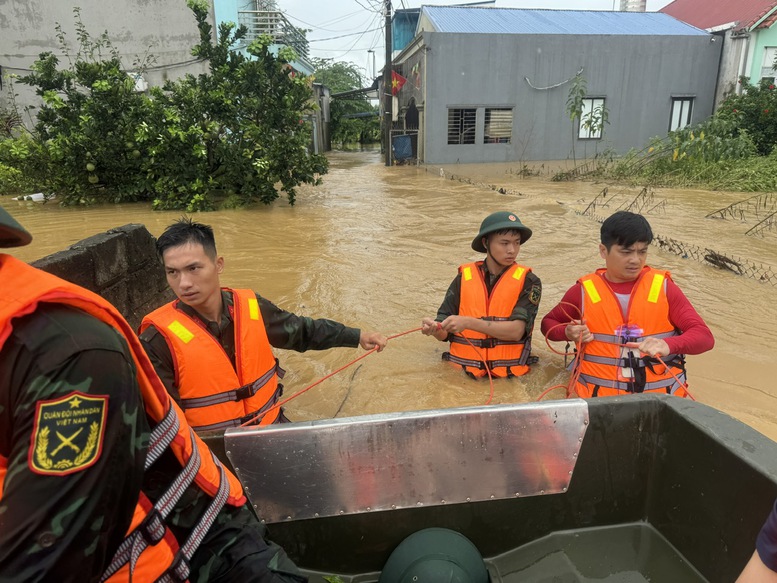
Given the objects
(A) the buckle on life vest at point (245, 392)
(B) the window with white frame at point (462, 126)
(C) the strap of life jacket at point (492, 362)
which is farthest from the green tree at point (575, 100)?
(A) the buckle on life vest at point (245, 392)

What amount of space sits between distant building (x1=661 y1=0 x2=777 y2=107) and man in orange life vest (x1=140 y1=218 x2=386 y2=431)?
67.1 feet

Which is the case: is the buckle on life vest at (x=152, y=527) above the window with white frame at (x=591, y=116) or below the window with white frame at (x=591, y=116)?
below

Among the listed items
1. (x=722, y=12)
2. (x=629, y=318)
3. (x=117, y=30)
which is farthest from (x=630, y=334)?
(x=722, y=12)

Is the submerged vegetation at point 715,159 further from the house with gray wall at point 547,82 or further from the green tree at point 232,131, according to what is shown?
the green tree at point 232,131

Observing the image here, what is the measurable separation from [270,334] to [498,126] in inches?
685

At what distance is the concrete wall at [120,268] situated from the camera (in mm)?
3891

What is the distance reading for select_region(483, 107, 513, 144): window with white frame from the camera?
60.3 ft

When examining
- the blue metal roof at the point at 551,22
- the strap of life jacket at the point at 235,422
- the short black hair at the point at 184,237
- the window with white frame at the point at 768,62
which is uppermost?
the blue metal roof at the point at 551,22

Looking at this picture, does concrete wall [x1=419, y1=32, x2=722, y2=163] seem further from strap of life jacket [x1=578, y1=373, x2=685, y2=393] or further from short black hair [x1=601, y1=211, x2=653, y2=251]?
strap of life jacket [x1=578, y1=373, x2=685, y2=393]

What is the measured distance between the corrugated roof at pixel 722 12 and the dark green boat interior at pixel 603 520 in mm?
20262

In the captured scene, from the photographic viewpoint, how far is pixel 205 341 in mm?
2373

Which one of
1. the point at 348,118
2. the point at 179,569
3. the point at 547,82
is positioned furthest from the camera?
the point at 348,118

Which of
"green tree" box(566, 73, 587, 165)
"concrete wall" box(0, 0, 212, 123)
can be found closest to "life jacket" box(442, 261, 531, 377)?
"concrete wall" box(0, 0, 212, 123)

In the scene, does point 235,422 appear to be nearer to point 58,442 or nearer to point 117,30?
point 58,442
